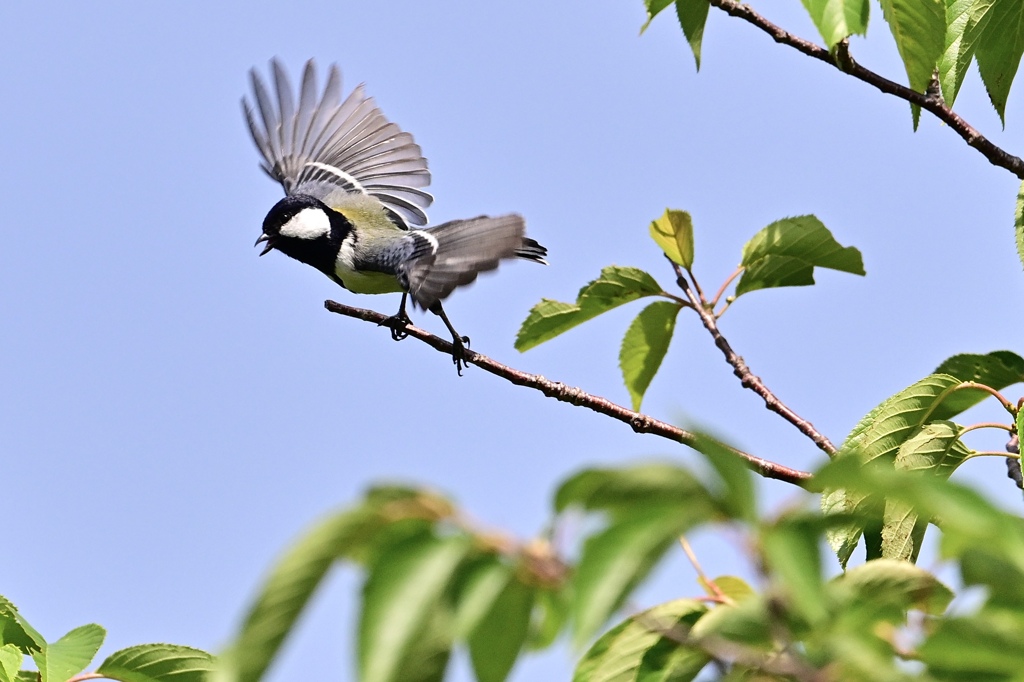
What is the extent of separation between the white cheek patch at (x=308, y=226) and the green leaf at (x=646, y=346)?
3.47 meters

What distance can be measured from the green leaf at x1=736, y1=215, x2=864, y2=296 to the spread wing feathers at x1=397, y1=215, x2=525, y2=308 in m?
1.05

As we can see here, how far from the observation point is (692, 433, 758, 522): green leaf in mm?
1265

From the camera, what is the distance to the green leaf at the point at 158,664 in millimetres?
2824

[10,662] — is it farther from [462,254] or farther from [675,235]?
[462,254]

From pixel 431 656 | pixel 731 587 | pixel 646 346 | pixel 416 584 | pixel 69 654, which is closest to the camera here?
pixel 416 584

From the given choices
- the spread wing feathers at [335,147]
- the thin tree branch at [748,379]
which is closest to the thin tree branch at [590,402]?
the thin tree branch at [748,379]

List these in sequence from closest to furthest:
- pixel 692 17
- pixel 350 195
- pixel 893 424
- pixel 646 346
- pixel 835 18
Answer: pixel 835 18 < pixel 692 17 < pixel 893 424 < pixel 646 346 < pixel 350 195

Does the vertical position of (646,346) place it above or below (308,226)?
below

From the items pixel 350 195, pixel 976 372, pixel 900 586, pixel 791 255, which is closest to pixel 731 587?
pixel 900 586

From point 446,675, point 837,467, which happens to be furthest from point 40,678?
point 837,467

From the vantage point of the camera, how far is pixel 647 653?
1.91 meters

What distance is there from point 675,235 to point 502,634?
7.72 feet

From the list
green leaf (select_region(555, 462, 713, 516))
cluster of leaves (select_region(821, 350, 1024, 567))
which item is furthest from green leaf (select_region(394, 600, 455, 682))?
cluster of leaves (select_region(821, 350, 1024, 567))

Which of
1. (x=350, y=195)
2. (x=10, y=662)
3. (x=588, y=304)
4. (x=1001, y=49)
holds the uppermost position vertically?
(x=350, y=195)
